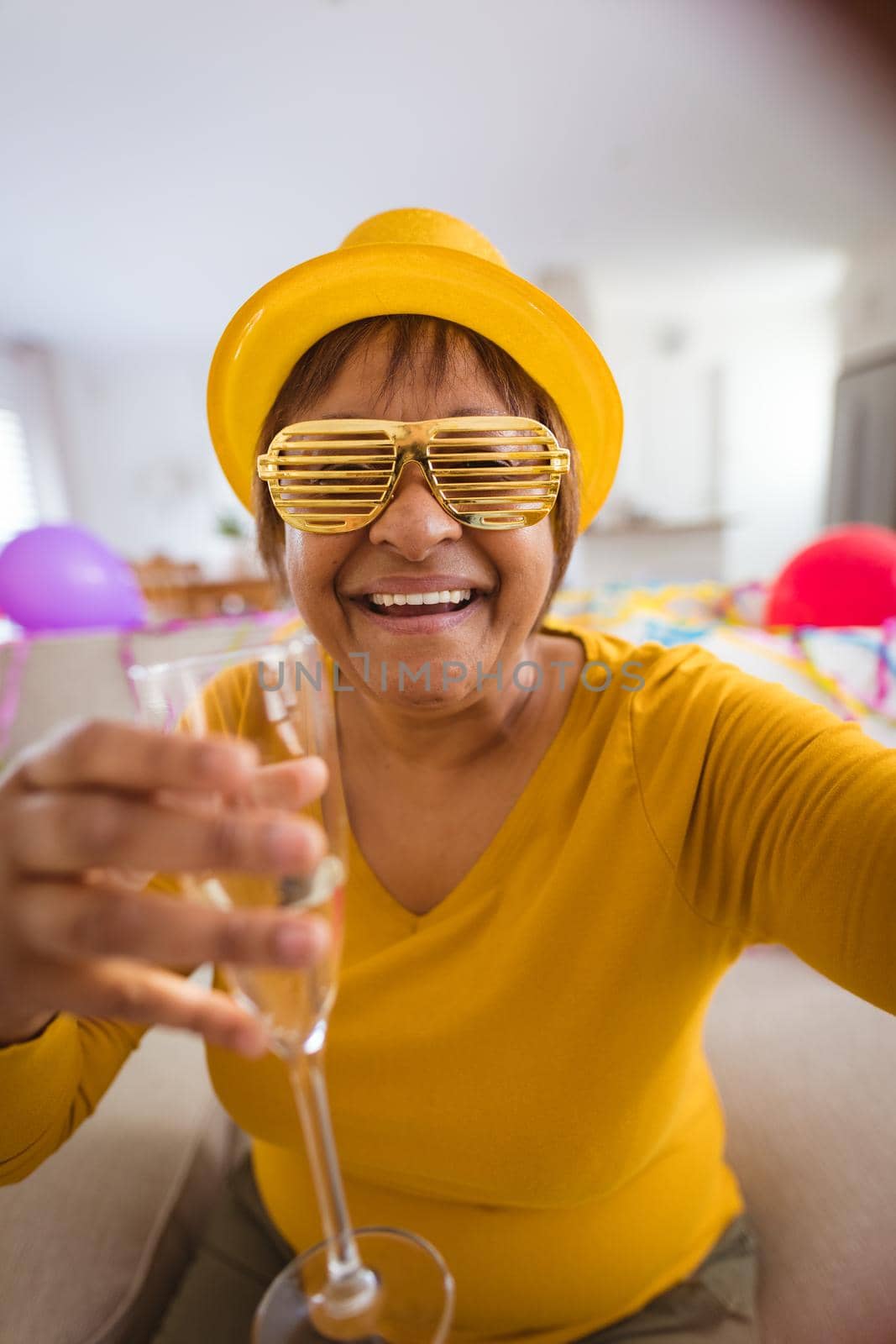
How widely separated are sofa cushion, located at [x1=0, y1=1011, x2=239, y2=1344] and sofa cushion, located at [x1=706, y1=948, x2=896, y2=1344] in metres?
0.76

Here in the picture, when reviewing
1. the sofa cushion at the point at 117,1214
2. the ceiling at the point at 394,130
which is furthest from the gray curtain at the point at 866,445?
the sofa cushion at the point at 117,1214

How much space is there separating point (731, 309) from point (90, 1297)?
871cm

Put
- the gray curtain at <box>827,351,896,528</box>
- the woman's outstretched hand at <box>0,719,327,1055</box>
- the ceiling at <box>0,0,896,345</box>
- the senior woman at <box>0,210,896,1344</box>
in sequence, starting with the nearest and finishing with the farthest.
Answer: the woman's outstretched hand at <box>0,719,327,1055</box> < the senior woman at <box>0,210,896,1344</box> < the ceiling at <box>0,0,896,345</box> < the gray curtain at <box>827,351,896,528</box>

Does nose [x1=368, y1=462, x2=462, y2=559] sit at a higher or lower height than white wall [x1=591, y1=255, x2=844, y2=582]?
lower

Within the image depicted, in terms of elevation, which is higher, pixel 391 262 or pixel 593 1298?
pixel 391 262

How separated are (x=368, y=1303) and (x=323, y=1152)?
0.60 ft

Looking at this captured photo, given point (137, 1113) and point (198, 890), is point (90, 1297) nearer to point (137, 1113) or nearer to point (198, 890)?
point (137, 1113)

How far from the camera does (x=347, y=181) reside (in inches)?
156

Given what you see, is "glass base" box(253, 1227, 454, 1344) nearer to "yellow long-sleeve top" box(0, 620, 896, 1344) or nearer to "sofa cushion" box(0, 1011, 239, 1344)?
"yellow long-sleeve top" box(0, 620, 896, 1344)

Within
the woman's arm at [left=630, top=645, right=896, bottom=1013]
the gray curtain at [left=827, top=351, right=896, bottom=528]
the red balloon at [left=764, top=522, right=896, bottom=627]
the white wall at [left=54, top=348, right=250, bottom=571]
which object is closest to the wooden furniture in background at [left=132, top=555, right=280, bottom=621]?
the white wall at [left=54, top=348, right=250, bottom=571]

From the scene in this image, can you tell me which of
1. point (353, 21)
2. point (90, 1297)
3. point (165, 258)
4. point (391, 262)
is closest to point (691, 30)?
point (353, 21)

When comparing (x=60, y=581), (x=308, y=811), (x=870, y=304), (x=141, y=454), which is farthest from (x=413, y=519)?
(x=141, y=454)

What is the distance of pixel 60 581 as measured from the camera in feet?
8.09
